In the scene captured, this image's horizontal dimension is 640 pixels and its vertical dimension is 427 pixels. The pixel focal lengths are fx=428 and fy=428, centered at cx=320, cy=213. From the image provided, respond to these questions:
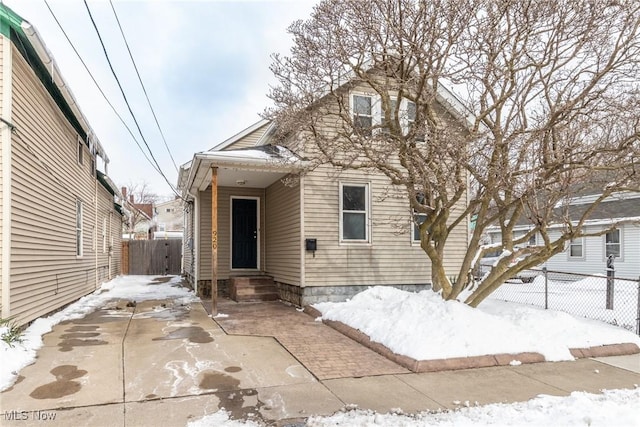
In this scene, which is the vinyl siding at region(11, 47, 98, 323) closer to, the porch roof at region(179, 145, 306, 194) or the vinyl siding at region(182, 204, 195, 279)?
the porch roof at region(179, 145, 306, 194)

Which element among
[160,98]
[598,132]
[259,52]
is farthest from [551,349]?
[160,98]

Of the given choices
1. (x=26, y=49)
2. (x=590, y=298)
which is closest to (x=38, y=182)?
(x=26, y=49)

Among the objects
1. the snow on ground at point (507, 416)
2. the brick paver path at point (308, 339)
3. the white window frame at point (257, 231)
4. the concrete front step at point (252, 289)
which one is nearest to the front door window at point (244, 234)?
the white window frame at point (257, 231)

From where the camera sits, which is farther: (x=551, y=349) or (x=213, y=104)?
(x=213, y=104)

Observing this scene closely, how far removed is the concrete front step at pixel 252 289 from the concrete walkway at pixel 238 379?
322 cm

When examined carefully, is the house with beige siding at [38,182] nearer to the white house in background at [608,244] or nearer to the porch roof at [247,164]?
the porch roof at [247,164]

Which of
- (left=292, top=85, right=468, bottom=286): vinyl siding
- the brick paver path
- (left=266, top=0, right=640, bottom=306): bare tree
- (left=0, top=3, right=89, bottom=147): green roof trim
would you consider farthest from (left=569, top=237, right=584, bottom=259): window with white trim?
(left=0, top=3, right=89, bottom=147): green roof trim

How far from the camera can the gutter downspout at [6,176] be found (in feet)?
18.2

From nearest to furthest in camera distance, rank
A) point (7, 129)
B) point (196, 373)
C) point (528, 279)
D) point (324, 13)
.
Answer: point (196, 373) < point (7, 129) < point (324, 13) < point (528, 279)

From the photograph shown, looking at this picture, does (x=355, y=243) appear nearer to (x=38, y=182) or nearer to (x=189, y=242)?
(x=38, y=182)

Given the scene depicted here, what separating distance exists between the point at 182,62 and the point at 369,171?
5344 millimetres

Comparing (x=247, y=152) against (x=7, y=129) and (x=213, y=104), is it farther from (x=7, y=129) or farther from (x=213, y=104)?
(x=213, y=104)

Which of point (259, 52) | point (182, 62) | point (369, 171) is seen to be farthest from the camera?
point (182, 62)

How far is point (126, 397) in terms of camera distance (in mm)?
4023
